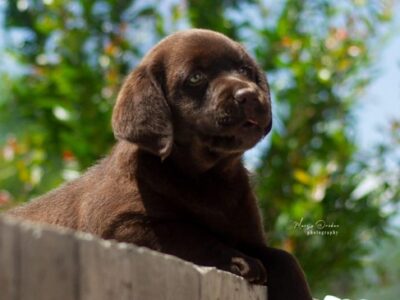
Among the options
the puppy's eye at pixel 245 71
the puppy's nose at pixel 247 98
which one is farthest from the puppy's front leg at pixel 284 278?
the puppy's eye at pixel 245 71

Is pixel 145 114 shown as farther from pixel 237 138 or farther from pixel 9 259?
pixel 9 259

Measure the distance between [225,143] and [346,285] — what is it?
20.1ft

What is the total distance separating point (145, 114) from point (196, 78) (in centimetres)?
27

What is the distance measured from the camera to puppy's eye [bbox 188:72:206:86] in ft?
13.1

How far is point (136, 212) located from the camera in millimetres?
3625

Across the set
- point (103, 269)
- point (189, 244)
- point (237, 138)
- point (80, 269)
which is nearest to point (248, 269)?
point (189, 244)

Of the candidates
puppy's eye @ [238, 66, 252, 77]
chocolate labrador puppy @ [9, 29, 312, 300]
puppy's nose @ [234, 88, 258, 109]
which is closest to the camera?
chocolate labrador puppy @ [9, 29, 312, 300]

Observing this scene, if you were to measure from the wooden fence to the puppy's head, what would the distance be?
1.13 metres

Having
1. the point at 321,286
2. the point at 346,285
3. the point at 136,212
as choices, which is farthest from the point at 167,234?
the point at 346,285

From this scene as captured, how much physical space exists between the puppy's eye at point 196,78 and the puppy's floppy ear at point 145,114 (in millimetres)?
144

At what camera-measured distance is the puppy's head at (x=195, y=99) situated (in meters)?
3.79

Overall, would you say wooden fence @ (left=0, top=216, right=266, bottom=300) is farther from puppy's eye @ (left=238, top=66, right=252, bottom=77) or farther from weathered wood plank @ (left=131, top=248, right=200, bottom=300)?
puppy's eye @ (left=238, top=66, right=252, bottom=77)

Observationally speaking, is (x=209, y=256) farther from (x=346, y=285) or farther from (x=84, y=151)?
(x=346, y=285)

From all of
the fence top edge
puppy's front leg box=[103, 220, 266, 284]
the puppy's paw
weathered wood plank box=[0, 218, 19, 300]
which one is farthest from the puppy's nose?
weathered wood plank box=[0, 218, 19, 300]
